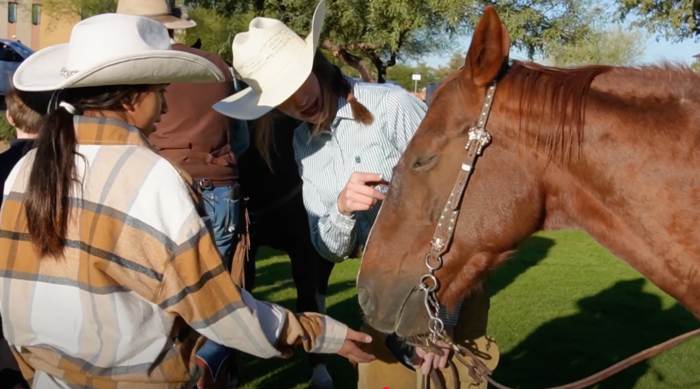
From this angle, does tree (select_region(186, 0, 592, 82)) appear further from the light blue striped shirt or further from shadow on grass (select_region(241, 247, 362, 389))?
the light blue striped shirt

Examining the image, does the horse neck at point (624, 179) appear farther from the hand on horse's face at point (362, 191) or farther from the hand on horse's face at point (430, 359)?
the hand on horse's face at point (430, 359)

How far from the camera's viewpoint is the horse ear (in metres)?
1.92

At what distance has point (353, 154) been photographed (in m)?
2.77

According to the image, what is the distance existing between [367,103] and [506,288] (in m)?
4.52

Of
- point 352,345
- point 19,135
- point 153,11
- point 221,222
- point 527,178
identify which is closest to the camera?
point 527,178

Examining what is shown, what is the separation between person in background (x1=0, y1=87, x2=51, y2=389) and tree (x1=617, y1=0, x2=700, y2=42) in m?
A: 12.3

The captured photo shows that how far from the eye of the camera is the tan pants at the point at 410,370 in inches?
111

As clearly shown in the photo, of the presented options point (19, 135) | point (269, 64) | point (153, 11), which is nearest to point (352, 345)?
point (269, 64)

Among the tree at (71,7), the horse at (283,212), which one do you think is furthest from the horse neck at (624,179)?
the tree at (71,7)

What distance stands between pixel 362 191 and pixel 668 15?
12.7 meters

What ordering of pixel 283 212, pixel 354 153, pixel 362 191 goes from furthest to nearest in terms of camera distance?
pixel 283 212, pixel 354 153, pixel 362 191

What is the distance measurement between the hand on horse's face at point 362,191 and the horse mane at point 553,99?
1.93 feet

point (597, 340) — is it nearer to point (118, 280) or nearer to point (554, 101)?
point (554, 101)

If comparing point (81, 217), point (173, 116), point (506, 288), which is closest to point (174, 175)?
point (81, 217)
